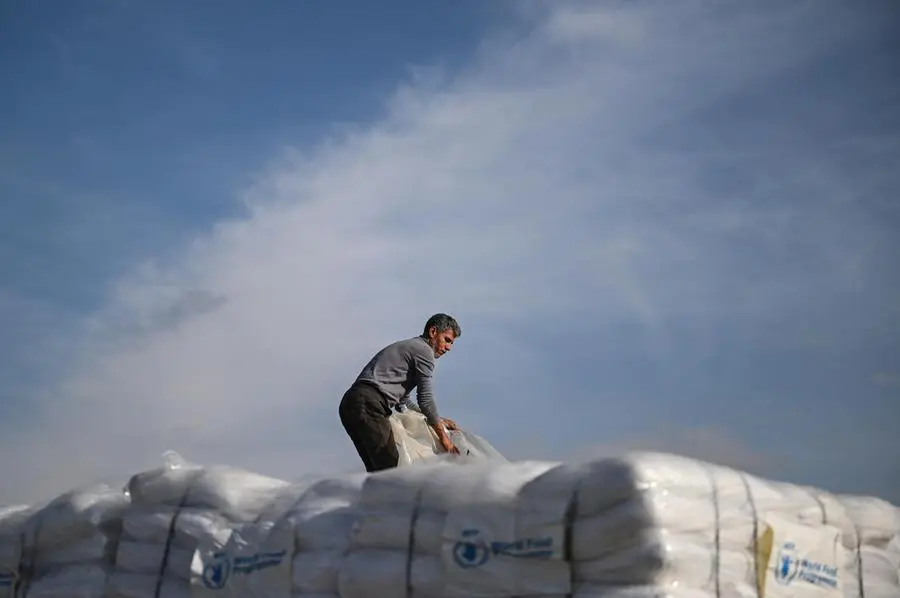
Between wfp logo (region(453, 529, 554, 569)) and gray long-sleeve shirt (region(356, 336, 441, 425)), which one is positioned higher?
gray long-sleeve shirt (region(356, 336, 441, 425))

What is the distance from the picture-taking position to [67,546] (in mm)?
4477

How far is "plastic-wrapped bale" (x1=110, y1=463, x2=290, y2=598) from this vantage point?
4012 millimetres

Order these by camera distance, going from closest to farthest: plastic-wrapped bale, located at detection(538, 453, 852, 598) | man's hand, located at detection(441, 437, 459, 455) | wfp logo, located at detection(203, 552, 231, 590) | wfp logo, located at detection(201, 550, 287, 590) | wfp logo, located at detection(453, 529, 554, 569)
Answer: plastic-wrapped bale, located at detection(538, 453, 852, 598) < wfp logo, located at detection(453, 529, 554, 569) < wfp logo, located at detection(201, 550, 287, 590) < wfp logo, located at detection(203, 552, 231, 590) < man's hand, located at detection(441, 437, 459, 455)

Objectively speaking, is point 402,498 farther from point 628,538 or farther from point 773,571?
point 773,571

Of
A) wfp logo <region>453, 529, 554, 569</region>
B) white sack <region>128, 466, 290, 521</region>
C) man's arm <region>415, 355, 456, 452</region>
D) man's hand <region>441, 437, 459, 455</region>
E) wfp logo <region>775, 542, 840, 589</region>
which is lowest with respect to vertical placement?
wfp logo <region>775, 542, 840, 589</region>

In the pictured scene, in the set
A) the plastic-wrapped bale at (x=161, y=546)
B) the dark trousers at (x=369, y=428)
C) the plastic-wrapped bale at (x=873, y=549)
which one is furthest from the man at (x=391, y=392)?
the plastic-wrapped bale at (x=873, y=549)

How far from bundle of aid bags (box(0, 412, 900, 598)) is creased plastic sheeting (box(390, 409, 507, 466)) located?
0.34 ft

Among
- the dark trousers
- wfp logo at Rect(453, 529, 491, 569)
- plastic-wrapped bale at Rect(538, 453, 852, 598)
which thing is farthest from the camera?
the dark trousers

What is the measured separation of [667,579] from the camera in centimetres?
290

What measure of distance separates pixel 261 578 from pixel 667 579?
5.05ft

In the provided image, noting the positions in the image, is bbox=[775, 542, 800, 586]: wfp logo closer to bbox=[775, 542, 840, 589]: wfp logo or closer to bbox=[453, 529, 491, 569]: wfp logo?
bbox=[775, 542, 840, 589]: wfp logo

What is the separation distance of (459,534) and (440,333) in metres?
1.79

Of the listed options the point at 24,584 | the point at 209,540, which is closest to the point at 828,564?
the point at 209,540

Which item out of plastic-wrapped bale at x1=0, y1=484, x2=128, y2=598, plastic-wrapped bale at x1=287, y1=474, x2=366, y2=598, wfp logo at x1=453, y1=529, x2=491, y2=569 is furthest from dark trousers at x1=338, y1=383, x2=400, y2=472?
wfp logo at x1=453, y1=529, x2=491, y2=569
